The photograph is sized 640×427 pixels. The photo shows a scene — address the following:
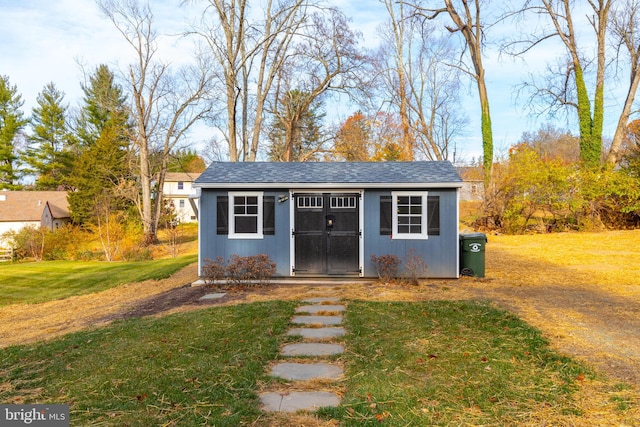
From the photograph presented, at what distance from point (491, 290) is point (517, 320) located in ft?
8.48

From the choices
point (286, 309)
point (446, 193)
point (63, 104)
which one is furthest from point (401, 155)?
point (63, 104)

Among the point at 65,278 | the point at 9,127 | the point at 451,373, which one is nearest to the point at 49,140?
the point at 9,127

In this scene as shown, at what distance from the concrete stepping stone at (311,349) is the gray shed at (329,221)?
16.2ft

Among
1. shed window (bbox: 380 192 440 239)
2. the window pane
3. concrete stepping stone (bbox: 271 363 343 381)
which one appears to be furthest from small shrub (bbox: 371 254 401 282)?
concrete stepping stone (bbox: 271 363 343 381)

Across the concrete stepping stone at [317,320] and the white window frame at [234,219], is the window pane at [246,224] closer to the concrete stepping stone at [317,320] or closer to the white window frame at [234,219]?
the white window frame at [234,219]

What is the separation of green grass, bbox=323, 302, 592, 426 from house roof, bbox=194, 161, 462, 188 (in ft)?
13.4

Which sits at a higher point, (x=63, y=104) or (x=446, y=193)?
(x=63, y=104)

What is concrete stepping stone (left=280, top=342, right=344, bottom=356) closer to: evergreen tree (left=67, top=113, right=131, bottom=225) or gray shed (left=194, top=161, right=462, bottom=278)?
gray shed (left=194, top=161, right=462, bottom=278)

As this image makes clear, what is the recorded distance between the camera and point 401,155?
29.5 metres

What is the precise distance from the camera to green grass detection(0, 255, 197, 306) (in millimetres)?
11773

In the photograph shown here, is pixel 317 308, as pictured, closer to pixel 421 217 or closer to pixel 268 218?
pixel 268 218

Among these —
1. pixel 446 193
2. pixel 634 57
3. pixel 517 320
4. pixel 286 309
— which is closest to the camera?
pixel 517 320

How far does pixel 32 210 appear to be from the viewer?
31.5 meters

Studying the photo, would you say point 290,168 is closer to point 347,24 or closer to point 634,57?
point 347,24
